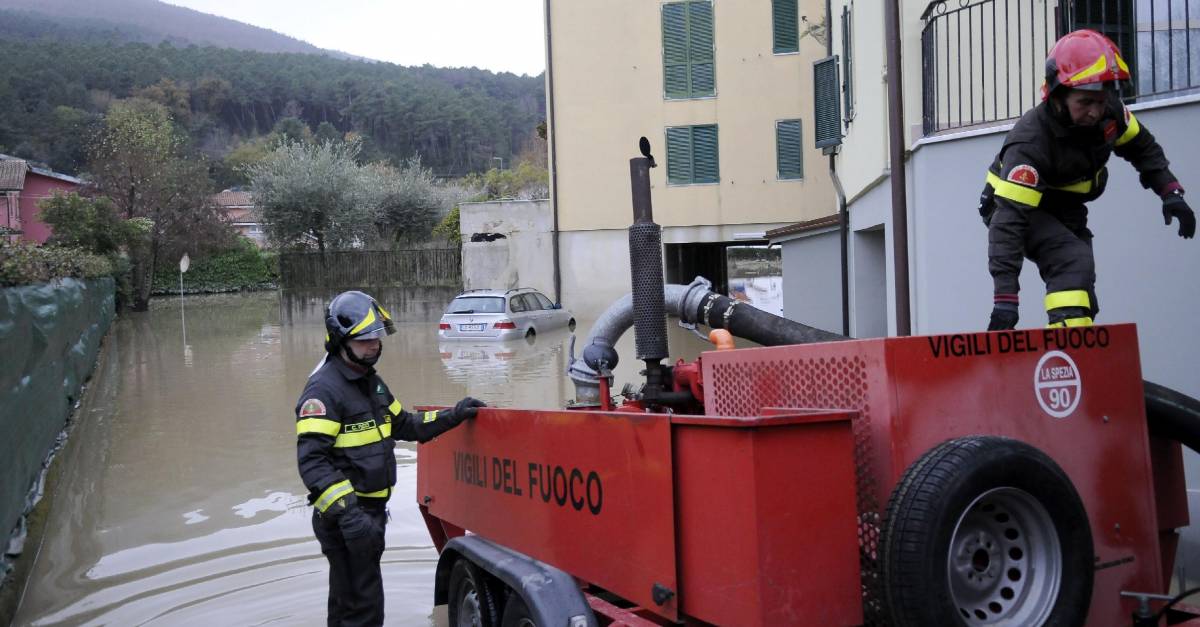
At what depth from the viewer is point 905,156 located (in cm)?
885

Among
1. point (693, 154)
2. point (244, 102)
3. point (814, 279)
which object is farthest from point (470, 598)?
point (244, 102)

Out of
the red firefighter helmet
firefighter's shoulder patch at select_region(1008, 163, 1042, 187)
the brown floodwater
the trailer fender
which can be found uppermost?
the red firefighter helmet

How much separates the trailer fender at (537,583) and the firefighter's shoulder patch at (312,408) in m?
0.91

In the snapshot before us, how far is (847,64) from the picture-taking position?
1425 cm

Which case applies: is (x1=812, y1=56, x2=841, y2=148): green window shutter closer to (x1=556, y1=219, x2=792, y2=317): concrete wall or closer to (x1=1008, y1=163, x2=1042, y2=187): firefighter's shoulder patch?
(x1=1008, y1=163, x2=1042, y2=187): firefighter's shoulder patch

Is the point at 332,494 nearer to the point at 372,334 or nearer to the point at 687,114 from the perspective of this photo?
the point at 372,334

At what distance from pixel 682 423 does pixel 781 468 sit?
1.28 ft

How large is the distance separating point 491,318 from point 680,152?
791 centimetres

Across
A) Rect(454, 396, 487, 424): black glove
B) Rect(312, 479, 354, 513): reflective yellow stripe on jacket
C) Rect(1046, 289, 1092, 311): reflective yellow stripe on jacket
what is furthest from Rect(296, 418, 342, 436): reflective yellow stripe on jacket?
Rect(1046, 289, 1092, 311): reflective yellow stripe on jacket

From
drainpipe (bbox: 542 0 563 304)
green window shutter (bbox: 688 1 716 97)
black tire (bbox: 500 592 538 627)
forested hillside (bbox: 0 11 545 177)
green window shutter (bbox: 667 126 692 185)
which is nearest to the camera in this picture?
black tire (bbox: 500 592 538 627)

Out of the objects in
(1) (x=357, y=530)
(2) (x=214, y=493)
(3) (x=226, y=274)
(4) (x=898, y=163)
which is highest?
(3) (x=226, y=274)

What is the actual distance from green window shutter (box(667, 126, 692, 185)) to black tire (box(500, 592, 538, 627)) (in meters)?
24.3

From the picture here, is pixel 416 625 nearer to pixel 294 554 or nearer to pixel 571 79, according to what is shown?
pixel 294 554

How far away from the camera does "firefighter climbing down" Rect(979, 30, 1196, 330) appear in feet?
12.8
